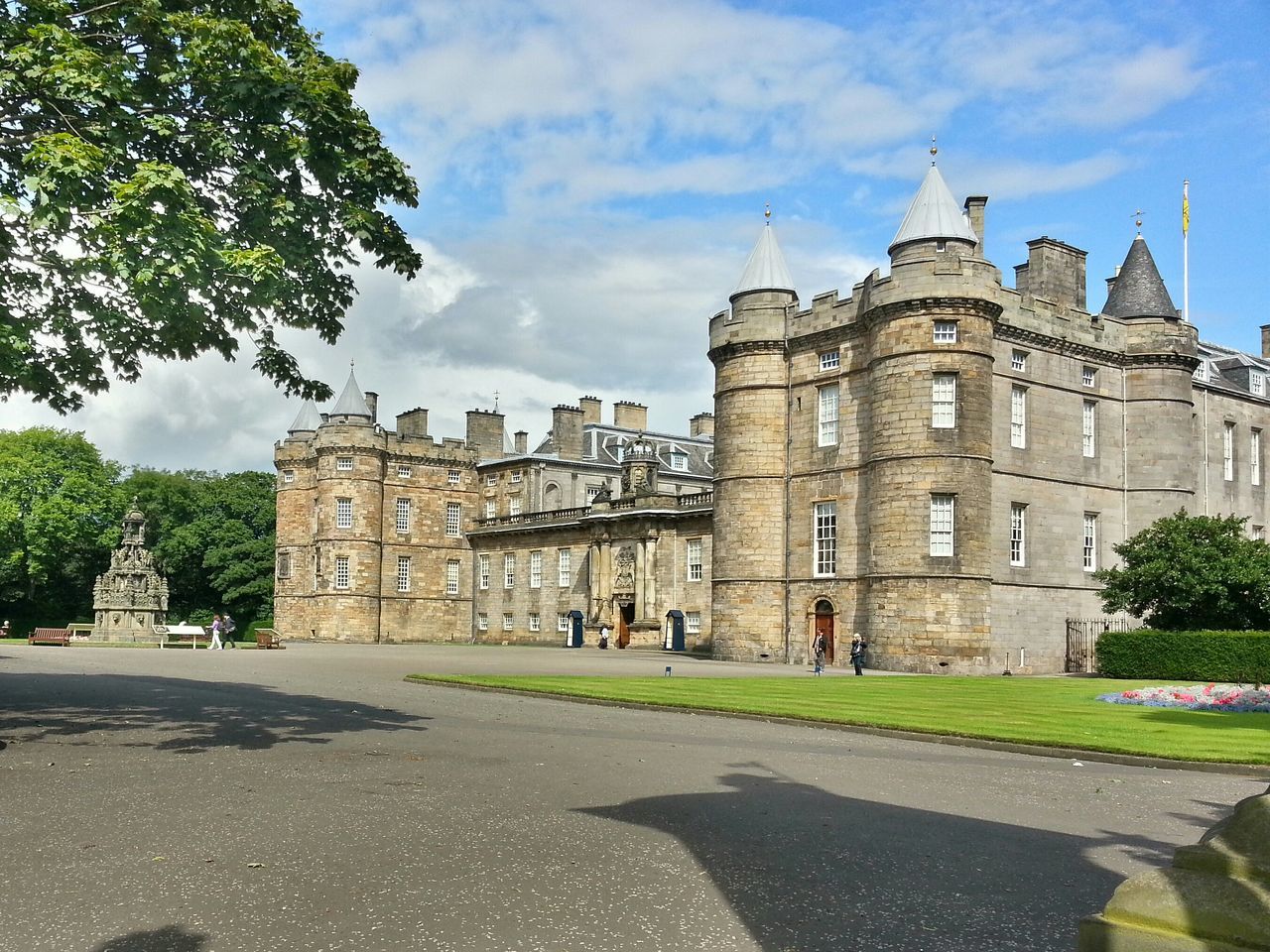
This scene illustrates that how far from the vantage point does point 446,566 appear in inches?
2943

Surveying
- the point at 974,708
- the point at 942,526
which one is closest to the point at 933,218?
the point at 942,526

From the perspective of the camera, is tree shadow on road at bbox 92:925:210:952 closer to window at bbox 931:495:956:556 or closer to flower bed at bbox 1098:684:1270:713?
flower bed at bbox 1098:684:1270:713

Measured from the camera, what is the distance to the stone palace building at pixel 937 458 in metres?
38.7

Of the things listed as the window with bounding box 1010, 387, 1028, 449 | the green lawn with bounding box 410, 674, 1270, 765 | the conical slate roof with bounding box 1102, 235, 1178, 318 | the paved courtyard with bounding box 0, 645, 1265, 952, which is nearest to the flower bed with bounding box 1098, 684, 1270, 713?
the green lawn with bounding box 410, 674, 1270, 765

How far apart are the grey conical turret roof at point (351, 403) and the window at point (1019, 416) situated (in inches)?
1682

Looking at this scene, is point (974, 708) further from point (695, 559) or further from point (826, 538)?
point (695, 559)

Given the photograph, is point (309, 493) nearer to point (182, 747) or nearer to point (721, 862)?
point (182, 747)

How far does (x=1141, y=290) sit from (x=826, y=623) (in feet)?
59.9

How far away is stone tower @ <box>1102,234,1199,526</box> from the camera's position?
44188 mm

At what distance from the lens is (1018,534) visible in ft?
136

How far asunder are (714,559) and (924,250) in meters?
14.3

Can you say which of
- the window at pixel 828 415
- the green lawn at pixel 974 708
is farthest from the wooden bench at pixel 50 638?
the window at pixel 828 415

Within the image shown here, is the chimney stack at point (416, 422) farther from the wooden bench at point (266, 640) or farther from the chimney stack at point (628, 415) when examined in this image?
the wooden bench at point (266, 640)

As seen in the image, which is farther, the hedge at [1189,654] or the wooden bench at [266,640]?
the wooden bench at [266,640]
